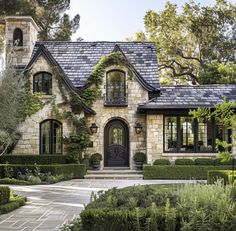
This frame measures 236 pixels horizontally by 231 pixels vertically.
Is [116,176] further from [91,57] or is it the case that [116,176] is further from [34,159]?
[91,57]

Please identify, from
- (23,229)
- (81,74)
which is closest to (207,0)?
(81,74)

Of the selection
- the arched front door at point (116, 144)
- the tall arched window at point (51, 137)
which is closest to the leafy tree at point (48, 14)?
the tall arched window at point (51, 137)

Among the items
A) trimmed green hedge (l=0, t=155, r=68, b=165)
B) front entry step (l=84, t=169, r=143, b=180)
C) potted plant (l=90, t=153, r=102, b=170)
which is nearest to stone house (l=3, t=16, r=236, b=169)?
potted plant (l=90, t=153, r=102, b=170)

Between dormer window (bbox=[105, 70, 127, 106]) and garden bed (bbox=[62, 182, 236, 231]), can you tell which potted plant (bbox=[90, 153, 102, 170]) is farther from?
garden bed (bbox=[62, 182, 236, 231])

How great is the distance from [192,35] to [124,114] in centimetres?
1626

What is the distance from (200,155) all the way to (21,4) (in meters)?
18.1

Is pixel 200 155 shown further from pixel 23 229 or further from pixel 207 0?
pixel 207 0

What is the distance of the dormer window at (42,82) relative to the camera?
71.2 feet

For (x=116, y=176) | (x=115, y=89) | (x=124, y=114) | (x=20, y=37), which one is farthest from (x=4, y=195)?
(x=20, y=37)

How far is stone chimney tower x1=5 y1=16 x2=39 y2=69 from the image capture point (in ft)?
77.9

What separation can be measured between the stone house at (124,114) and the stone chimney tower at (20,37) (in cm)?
81

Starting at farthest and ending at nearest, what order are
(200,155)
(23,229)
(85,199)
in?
(200,155) → (85,199) → (23,229)

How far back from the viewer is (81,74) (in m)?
22.9

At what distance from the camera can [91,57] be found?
2372 cm
